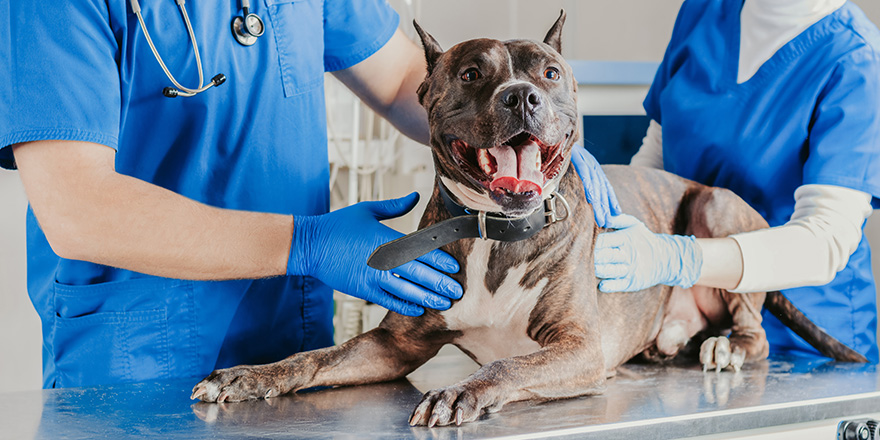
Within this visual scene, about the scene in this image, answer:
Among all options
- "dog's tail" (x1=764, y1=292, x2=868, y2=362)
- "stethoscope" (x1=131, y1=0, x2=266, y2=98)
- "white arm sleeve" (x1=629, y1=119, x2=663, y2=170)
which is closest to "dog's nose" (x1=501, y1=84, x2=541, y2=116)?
"stethoscope" (x1=131, y1=0, x2=266, y2=98)

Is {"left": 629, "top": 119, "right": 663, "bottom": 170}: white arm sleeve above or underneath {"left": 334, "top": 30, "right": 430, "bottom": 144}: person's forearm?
underneath

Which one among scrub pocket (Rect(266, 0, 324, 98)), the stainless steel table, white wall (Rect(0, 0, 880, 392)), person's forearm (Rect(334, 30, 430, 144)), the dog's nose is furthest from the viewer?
white wall (Rect(0, 0, 880, 392))

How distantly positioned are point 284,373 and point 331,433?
0.28 meters

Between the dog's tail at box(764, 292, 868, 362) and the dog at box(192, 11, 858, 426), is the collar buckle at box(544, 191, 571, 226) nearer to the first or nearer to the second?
the dog at box(192, 11, 858, 426)

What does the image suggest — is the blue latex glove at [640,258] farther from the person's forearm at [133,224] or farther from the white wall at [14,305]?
the white wall at [14,305]

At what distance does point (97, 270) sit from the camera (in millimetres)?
1488

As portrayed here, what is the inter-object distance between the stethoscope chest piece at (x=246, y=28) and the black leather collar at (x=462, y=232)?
55cm

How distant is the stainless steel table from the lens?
3.51 ft

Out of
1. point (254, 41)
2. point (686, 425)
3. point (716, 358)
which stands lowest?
point (716, 358)

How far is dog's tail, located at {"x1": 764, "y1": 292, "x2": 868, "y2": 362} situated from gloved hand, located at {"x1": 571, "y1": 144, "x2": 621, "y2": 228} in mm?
514

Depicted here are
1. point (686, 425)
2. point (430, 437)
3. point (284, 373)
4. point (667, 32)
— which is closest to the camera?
point (430, 437)

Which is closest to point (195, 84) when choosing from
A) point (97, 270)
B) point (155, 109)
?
point (155, 109)

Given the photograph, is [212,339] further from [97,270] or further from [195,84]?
[195,84]

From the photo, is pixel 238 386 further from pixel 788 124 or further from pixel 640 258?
pixel 788 124
